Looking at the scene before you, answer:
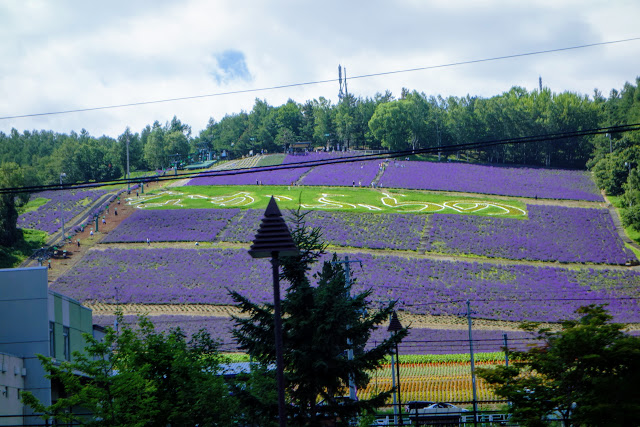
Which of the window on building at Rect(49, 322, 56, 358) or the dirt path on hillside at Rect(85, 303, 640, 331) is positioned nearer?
the window on building at Rect(49, 322, 56, 358)

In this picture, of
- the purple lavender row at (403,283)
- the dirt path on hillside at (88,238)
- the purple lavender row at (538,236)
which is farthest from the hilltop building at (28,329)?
the purple lavender row at (538,236)

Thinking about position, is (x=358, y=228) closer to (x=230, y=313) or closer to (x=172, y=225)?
(x=172, y=225)

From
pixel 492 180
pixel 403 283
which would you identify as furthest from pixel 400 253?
pixel 492 180

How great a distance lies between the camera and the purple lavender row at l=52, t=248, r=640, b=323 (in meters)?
65.8

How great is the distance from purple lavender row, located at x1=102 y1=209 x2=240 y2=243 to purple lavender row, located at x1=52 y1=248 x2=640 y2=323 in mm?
5322

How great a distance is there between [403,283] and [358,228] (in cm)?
1864

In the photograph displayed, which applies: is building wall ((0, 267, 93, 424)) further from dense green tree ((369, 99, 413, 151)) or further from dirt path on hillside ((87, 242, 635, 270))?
dense green tree ((369, 99, 413, 151))

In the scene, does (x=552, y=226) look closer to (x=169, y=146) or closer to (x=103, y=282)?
(x=103, y=282)

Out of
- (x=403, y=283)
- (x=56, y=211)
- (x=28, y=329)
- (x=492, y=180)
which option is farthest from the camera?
(x=492, y=180)

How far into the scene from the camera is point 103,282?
7612 cm

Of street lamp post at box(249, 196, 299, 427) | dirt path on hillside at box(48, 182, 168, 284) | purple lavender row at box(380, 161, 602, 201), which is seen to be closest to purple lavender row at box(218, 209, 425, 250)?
dirt path on hillside at box(48, 182, 168, 284)

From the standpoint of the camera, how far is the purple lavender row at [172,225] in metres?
88.9

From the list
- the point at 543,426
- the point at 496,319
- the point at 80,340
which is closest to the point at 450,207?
the point at 496,319

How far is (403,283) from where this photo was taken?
233 ft
